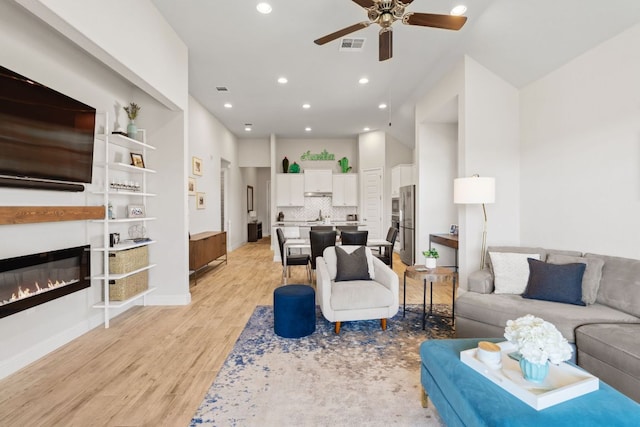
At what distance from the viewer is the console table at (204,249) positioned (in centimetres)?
495

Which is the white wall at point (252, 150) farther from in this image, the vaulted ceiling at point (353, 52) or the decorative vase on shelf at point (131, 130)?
the decorative vase on shelf at point (131, 130)

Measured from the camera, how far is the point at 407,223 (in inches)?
263

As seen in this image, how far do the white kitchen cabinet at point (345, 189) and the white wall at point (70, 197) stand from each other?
558 cm

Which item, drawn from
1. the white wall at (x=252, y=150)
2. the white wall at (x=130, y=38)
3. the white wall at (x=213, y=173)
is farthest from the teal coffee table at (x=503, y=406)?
the white wall at (x=252, y=150)

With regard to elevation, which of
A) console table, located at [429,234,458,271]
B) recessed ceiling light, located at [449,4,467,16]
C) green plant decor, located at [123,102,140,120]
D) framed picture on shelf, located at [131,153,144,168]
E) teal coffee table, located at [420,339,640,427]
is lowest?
teal coffee table, located at [420,339,640,427]

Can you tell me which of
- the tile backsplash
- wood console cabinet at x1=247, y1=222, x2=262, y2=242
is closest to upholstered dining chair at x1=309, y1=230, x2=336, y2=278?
the tile backsplash

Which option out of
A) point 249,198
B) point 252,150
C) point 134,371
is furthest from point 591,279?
point 249,198

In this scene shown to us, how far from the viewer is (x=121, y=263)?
3420mm

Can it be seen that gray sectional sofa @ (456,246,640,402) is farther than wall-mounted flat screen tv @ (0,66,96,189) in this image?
No

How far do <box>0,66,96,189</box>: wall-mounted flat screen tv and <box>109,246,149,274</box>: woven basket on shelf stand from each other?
0.88 meters

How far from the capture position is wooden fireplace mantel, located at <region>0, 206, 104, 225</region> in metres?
2.23

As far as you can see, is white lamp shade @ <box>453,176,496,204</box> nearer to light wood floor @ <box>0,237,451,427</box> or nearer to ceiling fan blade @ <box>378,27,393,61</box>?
light wood floor @ <box>0,237,451,427</box>

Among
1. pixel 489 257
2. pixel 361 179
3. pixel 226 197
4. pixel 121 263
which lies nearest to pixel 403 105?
pixel 361 179

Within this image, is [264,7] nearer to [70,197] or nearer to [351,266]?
[70,197]
